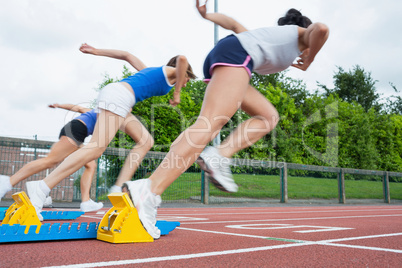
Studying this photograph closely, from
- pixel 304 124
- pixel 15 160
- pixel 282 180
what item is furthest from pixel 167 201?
pixel 304 124

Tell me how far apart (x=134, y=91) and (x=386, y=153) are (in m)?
31.5

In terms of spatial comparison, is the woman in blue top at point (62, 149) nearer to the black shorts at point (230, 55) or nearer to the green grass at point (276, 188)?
the black shorts at point (230, 55)

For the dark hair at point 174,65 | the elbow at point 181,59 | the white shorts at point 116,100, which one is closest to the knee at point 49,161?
the white shorts at point 116,100

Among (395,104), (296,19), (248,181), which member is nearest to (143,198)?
(296,19)

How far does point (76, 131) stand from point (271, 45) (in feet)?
8.75

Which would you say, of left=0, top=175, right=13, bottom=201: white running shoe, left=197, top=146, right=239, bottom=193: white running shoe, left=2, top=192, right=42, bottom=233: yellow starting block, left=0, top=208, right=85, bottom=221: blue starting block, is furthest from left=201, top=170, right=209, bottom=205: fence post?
left=197, top=146, right=239, bottom=193: white running shoe

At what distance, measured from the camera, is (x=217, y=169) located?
2.22 metres

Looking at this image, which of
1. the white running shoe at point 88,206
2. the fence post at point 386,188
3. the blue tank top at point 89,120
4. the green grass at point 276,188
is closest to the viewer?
the blue tank top at point 89,120

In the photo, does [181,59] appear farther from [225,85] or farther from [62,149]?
[62,149]

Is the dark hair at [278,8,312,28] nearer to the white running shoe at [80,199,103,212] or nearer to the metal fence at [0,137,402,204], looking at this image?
the white running shoe at [80,199,103,212]

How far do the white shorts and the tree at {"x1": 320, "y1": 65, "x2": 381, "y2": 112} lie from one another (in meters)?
43.0

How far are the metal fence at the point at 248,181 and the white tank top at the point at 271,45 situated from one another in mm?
8480

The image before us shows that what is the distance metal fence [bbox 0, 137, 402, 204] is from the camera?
9.52 m

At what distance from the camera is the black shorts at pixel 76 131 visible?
3975mm
